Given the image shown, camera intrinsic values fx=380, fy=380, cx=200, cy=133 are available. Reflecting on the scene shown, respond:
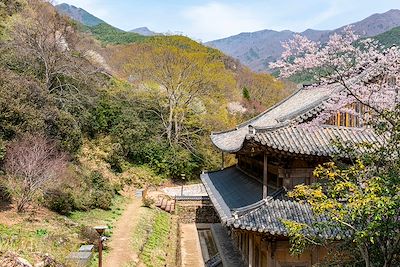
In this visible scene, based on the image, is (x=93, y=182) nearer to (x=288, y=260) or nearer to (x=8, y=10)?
(x=288, y=260)

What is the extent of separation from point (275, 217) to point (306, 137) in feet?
9.44

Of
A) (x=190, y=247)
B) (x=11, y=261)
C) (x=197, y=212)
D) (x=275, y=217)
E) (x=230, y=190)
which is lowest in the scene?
(x=190, y=247)

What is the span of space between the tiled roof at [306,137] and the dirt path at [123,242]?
688 centimetres

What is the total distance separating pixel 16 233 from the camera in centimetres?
1276

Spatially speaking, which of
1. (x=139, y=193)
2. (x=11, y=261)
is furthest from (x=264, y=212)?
(x=139, y=193)

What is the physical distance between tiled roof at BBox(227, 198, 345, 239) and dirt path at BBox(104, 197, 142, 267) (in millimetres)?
5367

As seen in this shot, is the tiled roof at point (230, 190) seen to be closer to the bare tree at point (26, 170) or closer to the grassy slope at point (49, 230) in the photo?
the grassy slope at point (49, 230)

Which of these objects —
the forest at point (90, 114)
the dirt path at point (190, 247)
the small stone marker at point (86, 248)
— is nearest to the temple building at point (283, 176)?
the small stone marker at point (86, 248)

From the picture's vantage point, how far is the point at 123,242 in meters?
16.1

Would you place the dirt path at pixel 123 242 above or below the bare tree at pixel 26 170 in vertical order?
below

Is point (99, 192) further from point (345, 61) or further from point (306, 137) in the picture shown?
point (345, 61)

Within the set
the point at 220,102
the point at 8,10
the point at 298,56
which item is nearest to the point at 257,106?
the point at 220,102

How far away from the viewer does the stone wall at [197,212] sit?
2592 cm

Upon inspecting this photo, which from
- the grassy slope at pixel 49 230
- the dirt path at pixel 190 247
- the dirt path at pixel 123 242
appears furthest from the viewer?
the dirt path at pixel 190 247
